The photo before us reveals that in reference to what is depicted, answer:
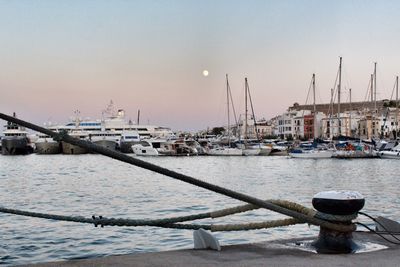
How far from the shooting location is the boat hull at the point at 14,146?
442ft

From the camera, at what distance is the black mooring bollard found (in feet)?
20.4

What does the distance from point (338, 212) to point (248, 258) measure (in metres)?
1.32

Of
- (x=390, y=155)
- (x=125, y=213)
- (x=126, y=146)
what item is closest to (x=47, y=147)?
(x=126, y=146)

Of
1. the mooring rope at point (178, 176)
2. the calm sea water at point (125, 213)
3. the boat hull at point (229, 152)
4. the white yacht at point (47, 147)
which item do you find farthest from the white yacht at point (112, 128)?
the mooring rope at point (178, 176)

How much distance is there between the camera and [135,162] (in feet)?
18.2

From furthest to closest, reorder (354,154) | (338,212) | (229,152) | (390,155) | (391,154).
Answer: (229,152)
(354,154)
(390,155)
(391,154)
(338,212)

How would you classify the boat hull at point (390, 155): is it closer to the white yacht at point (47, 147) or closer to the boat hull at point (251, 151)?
the boat hull at point (251, 151)

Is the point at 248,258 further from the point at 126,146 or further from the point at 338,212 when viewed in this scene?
the point at 126,146

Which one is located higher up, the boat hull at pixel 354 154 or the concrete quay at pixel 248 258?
the concrete quay at pixel 248 258

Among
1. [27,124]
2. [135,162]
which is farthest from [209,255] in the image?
[27,124]

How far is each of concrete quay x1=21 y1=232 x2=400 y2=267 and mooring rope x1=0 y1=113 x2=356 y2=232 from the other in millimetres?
413

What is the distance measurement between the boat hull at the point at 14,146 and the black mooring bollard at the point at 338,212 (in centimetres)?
13732

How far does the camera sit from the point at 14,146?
5320 inches

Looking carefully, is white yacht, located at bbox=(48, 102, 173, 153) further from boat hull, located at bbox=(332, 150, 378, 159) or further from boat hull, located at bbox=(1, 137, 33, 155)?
boat hull, located at bbox=(332, 150, 378, 159)
